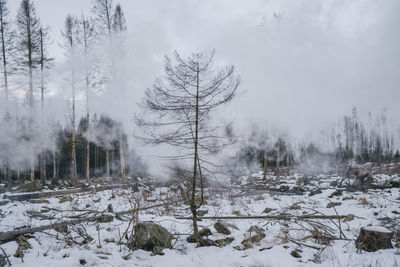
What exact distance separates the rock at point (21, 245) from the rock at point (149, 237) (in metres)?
1.75

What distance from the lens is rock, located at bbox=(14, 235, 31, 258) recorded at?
350 cm

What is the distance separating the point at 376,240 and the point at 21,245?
5983mm

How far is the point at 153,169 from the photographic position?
17328mm

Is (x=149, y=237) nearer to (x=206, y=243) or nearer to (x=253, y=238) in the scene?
(x=206, y=243)

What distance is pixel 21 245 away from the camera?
151 inches

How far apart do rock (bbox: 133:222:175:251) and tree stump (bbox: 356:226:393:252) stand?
3.39 metres

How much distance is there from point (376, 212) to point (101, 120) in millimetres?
22498

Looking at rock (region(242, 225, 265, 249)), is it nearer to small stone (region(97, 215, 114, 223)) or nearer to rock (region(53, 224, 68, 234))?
small stone (region(97, 215, 114, 223))

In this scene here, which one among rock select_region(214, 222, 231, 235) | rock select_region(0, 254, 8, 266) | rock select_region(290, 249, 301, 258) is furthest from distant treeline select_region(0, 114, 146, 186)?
rock select_region(290, 249, 301, 258)

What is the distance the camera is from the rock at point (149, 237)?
13.8 feet

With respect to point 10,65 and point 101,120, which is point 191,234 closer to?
point 10,65

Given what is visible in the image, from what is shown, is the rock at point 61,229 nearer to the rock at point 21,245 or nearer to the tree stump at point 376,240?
the rock at point 21,245

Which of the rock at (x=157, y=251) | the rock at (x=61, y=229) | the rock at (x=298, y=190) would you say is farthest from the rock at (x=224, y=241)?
the rock at (x=298, y=190)

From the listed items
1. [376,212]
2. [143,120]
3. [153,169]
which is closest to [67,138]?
[153,169]
